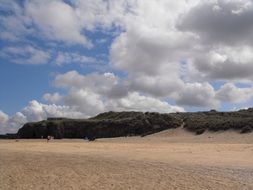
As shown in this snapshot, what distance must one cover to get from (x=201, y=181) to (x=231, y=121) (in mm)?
36801

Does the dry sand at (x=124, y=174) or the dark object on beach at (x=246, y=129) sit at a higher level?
the dark object on beach at (x=246, y=129)

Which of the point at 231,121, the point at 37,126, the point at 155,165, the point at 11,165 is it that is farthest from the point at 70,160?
the point at 37,126

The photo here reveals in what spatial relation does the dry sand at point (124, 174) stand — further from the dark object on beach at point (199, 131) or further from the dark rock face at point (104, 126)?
the dark rock face at point (104, 126)

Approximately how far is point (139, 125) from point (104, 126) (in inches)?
258

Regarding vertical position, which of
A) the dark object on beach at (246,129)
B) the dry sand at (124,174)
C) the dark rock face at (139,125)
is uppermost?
the dark rock face at (139,125)

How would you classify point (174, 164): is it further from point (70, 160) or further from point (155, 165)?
point (70, 160)

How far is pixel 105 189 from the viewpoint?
14.4m

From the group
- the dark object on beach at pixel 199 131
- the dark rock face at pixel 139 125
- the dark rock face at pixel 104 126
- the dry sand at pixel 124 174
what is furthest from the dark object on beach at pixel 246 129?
the dry sand at pixel 124 174

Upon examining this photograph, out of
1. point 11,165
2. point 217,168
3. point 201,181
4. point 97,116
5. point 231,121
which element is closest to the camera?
point 201,181

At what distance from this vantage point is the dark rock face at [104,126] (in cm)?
6081

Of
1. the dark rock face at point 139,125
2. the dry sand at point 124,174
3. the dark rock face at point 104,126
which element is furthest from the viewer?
the dark rock face at point 104,126

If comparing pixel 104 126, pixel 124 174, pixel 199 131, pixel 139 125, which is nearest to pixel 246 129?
pixel 199 131

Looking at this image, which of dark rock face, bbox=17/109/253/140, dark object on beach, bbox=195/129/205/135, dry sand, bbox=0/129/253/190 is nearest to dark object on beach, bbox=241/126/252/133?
dark rock face, bbox=17/109/253/140

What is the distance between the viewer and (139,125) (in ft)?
204
